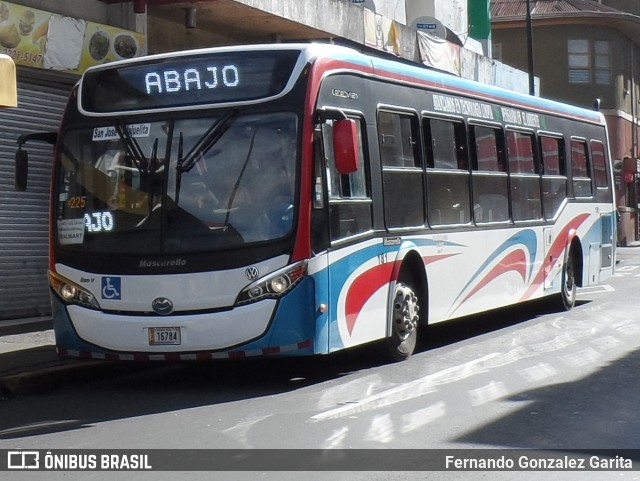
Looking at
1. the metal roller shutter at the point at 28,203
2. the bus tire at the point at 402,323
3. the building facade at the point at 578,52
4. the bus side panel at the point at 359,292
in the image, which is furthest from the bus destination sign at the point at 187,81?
the building facade at the point at 578,52

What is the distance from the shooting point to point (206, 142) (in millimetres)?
10719

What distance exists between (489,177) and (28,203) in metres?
6.05

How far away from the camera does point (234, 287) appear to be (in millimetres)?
10430

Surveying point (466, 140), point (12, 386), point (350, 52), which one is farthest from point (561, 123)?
point (12, 386)

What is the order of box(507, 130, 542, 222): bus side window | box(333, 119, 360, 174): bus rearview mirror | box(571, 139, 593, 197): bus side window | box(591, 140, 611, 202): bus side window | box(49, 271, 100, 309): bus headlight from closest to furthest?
box(333, 119, 360, 174): bus rearview mirror → box(49, 271, 100, 309): bus headlight → box(507, 130, 542, 222): bus side window → box(571, 139, 593, 197): bus side window → box(591, 140, 611, 202): bus side window

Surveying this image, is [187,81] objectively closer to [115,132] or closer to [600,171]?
[115,132]

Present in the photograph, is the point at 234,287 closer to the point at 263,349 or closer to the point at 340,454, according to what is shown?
the point at 263,349

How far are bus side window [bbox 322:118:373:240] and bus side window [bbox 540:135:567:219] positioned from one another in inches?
232

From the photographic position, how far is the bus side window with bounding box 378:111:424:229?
12.2 meters

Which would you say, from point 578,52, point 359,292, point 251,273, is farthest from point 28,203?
point 578,52

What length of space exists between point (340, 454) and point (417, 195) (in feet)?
18.2

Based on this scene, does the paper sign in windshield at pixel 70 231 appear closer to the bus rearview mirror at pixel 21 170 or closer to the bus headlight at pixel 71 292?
the bus headlight at pixel 71 292

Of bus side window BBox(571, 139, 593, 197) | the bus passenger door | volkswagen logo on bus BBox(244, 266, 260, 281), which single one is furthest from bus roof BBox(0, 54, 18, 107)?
bus side window BBox(571, 139, 593, 197)

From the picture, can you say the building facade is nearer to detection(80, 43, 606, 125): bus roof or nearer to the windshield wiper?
detection(80, 43, 606, 125): bus roof
